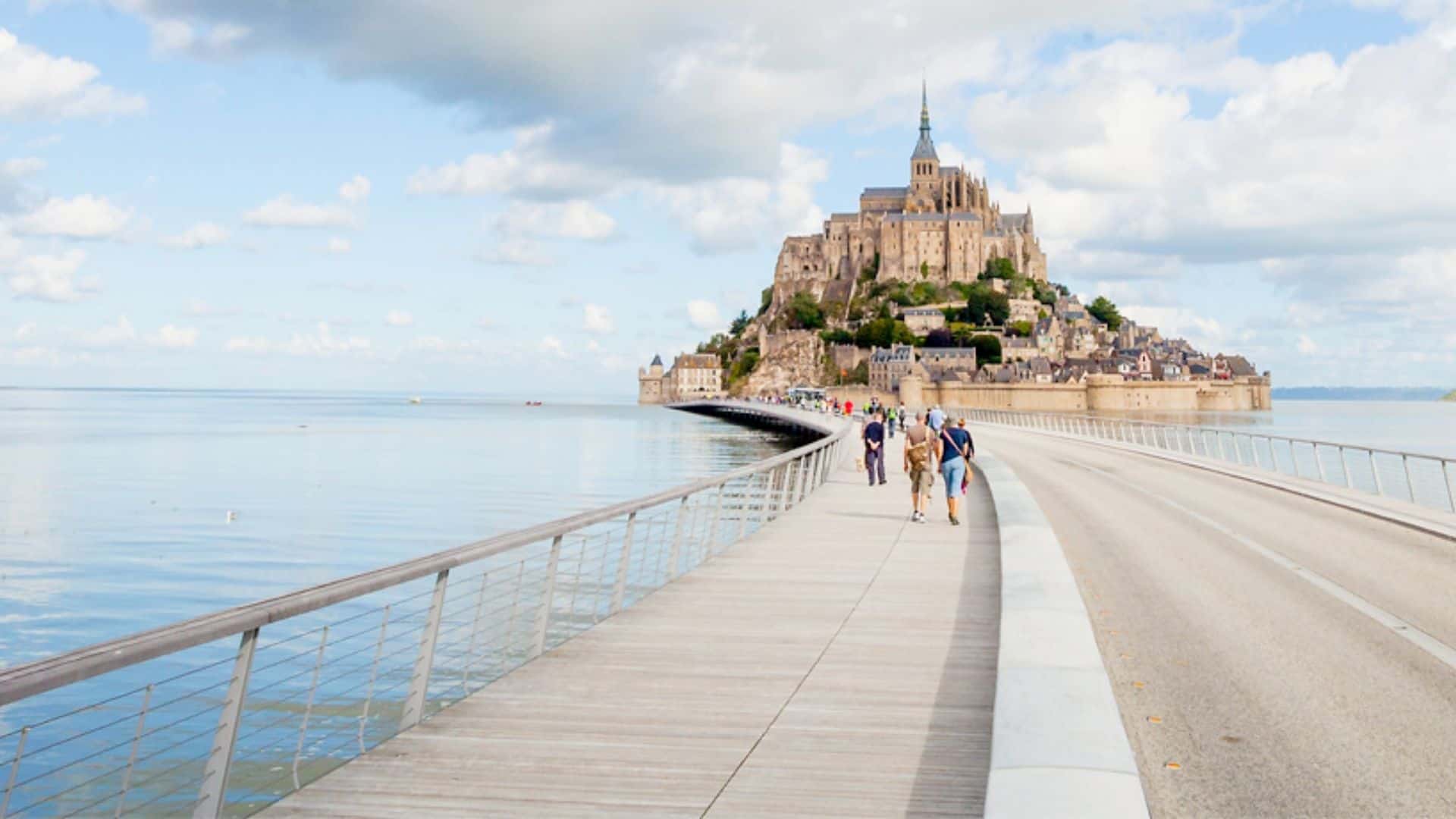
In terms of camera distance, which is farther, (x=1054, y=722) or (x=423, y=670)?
(x=423, y=670)

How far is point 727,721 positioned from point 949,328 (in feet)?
508

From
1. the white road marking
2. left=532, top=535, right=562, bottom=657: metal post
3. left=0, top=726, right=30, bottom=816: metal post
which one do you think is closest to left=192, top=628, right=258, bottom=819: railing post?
left=0, top=726, right=30, bottom=816: metal post

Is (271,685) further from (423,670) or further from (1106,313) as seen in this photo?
(1106,313)

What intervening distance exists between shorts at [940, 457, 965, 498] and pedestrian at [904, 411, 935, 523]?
238 millimetres

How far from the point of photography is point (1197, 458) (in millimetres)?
32906

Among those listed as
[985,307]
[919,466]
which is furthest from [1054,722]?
[985,307]

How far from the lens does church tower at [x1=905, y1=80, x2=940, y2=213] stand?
17375cm

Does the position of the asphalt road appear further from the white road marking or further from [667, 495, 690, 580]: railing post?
[667, 495, 690, 580]: railing post

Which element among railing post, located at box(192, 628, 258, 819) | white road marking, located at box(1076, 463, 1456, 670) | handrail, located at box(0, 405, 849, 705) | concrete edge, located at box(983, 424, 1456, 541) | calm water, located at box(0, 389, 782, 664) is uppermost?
handrail, located at box(0, 405, 849, 705)

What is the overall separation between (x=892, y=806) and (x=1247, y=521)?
13994mm

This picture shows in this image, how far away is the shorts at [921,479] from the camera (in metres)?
16.2

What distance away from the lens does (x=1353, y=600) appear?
10086 mm

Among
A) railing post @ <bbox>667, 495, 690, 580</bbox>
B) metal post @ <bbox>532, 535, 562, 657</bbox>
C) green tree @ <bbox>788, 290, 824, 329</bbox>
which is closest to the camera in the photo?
metal post @ <bbox>532, 535, 562, 657</bbox>

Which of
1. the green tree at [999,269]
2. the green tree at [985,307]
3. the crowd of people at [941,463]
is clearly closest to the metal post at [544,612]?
the crowd of people at [941,463]
